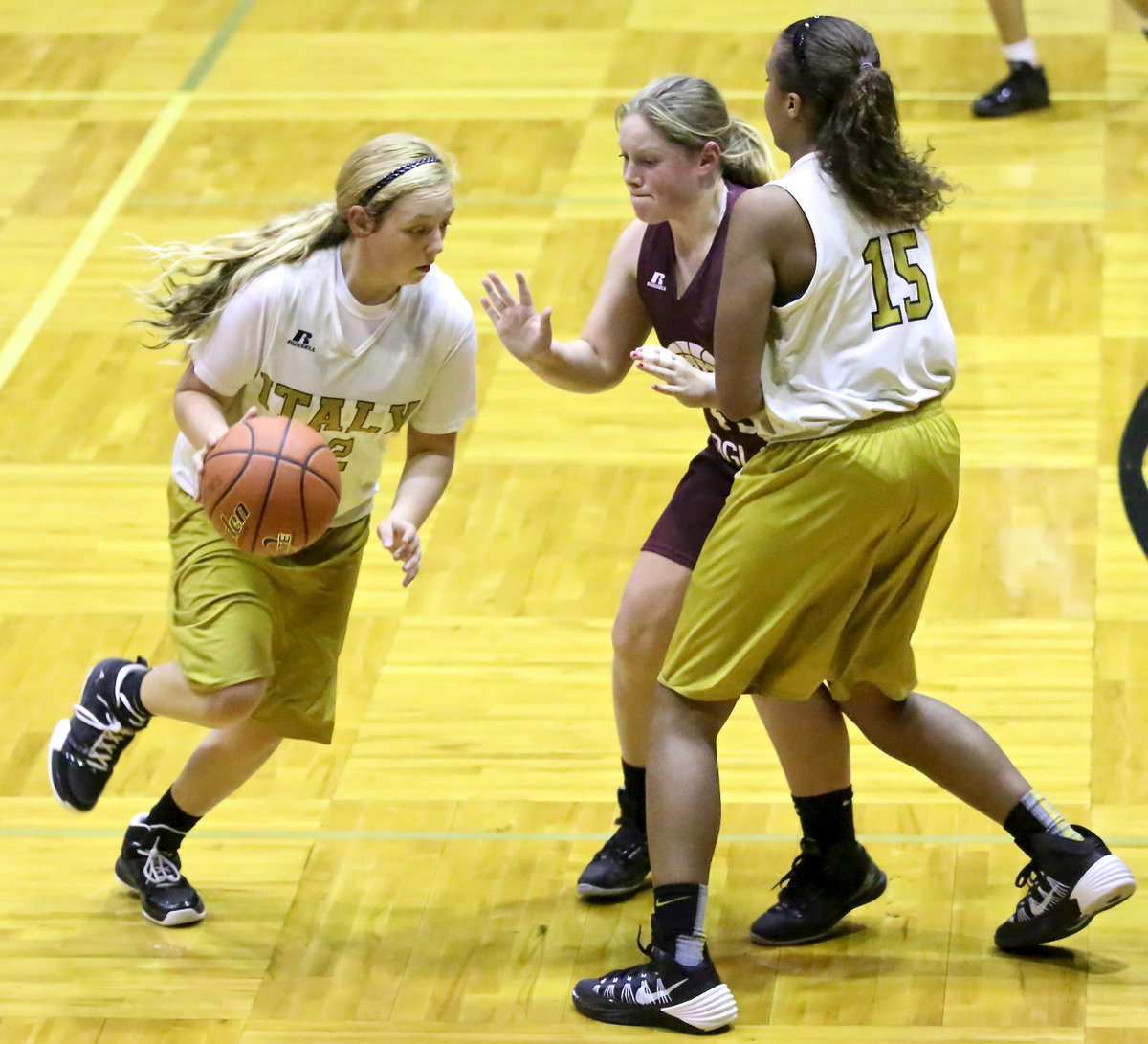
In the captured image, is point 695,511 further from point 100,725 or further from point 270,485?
point 100,725

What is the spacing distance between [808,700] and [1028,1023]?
2.28 feet

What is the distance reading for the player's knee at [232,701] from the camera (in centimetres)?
353

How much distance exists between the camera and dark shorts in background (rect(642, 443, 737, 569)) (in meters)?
3.59

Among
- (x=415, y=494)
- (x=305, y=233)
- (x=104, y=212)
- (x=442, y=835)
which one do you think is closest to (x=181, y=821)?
(x=442, y=835)

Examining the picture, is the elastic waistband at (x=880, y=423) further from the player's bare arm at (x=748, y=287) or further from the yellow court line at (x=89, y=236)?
the yellow court line at (x=89, y=236)

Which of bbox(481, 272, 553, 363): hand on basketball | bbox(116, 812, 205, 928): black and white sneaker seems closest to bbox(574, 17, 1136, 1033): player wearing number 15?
bbox(481, 272, 553, 363): hand on basketball

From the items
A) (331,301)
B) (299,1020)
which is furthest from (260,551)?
(299,1020)

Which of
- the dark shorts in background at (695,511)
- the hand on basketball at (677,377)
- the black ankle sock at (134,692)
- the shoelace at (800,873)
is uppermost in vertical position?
the hand on basketball at (677,377)

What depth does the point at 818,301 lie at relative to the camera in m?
3.16

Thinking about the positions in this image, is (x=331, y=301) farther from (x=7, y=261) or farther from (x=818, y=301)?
(x=7, y=261)

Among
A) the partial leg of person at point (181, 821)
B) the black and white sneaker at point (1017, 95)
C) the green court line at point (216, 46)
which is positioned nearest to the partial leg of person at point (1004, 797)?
the partial leg of person at point (181, 821)

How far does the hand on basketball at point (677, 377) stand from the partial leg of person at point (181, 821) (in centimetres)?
110

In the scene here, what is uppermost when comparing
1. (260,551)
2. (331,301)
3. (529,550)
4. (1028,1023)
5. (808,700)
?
(331,301)

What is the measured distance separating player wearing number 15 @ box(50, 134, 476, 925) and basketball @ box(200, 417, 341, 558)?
8cm
